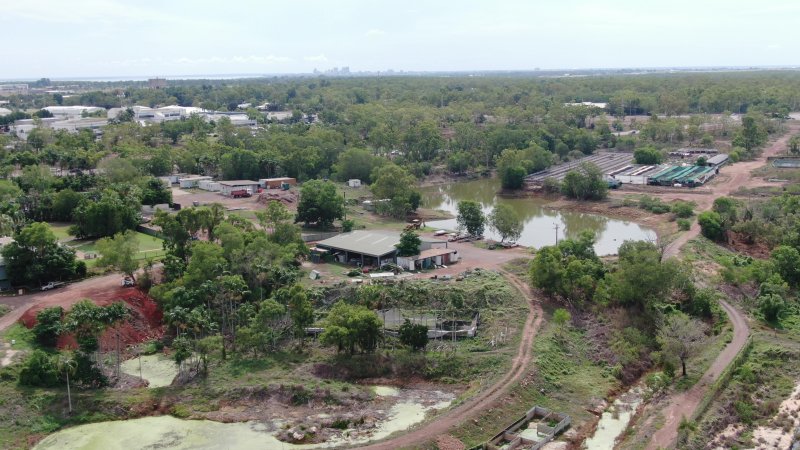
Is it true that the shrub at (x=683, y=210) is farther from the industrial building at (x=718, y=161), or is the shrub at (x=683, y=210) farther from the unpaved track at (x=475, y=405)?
the unpaved track at (x=475, y=405)

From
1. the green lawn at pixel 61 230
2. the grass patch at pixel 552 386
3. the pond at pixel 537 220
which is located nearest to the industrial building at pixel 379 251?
the pond at pixel 537 220

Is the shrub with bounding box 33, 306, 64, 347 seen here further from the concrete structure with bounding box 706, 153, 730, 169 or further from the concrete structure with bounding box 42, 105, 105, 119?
the concrete structure with bounding box 42, 105, 105, 119

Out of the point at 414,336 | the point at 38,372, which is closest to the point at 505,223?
the point at 414,336

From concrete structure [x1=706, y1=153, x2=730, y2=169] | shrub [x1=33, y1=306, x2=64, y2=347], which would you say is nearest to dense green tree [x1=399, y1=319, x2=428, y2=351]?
shrub [x1=33, y1=306, x2=64, y2=347]

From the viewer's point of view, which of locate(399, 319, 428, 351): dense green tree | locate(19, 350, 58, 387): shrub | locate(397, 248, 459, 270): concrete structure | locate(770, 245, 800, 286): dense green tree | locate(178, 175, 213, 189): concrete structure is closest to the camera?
locate(19, 350, 58, 387): shrub

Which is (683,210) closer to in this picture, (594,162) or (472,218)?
(472,218)
